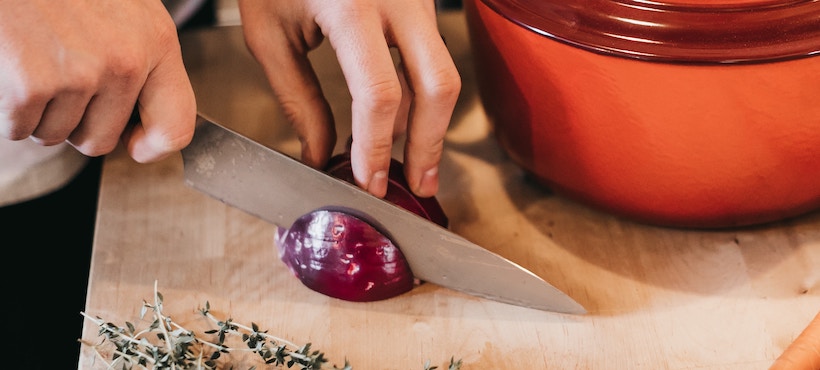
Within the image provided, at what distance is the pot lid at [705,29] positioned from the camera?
0.88 meters

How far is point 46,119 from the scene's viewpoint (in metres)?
0.88

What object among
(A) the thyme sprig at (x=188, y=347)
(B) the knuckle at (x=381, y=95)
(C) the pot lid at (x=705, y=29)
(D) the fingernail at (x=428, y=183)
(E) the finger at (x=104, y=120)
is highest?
(C) the pot lid at (x=705, y=29)

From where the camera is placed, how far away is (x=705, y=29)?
883 mm

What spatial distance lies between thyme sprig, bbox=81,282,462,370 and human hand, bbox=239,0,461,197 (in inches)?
9.0

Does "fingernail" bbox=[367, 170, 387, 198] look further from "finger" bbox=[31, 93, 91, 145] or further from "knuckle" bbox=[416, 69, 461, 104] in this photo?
"finger" bbox=[31, 93, 91, 145]

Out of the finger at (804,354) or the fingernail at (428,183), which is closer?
the finger at (804,354)

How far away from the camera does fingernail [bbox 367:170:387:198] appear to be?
1.02 meters

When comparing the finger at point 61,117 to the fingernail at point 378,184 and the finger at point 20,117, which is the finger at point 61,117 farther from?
the fingernail at point 378,184

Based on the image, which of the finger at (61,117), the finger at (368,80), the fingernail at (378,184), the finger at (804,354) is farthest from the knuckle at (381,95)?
the finger at (804,354)

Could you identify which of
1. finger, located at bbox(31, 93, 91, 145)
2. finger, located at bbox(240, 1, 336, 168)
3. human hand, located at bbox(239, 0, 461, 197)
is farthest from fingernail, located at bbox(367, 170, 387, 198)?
finger, located at bbox(31, 93, 91, 145)

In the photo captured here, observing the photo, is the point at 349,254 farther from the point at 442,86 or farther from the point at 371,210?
the point at 442,86

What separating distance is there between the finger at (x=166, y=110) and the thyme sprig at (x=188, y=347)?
0.21m

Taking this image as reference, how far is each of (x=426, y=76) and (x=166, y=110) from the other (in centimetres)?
31

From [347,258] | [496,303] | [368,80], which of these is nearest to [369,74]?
[368,80]
